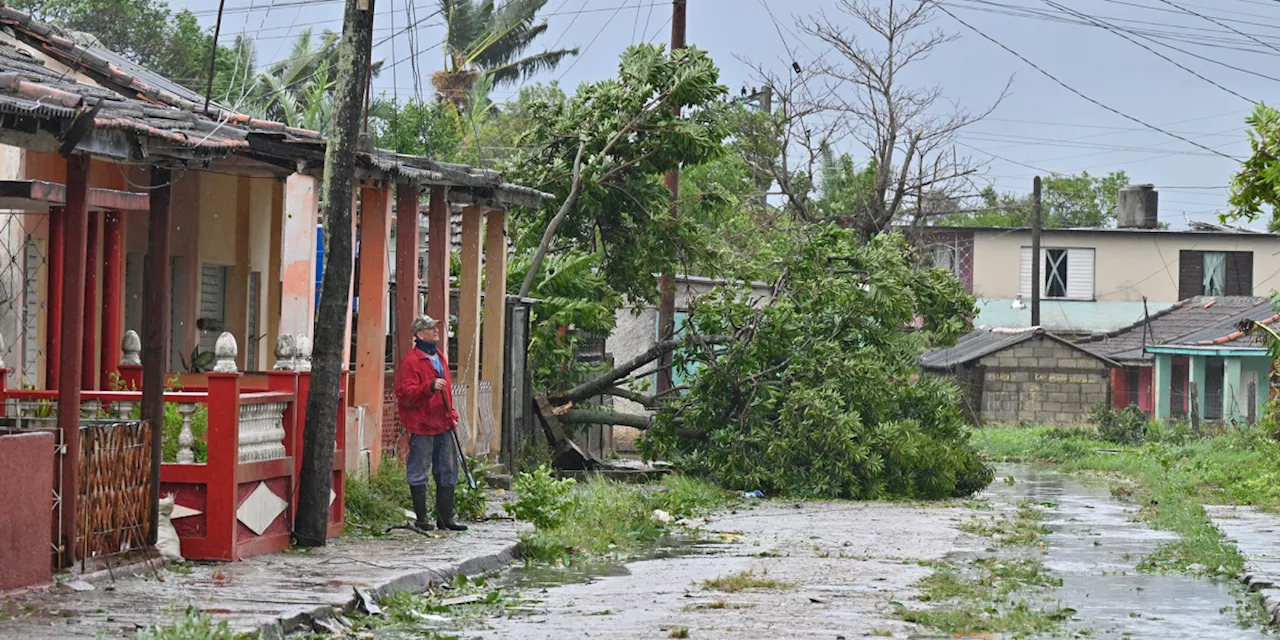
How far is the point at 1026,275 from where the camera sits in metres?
55.3

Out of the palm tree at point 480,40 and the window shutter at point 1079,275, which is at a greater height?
the palm tree at point 480,40

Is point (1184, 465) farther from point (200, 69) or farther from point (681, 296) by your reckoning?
point (200, 69)

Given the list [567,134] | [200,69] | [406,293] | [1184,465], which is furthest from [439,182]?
[200,69]

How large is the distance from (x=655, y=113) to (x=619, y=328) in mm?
12669

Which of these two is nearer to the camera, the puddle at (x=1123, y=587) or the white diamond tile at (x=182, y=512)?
the puddle at (x=1123, y=587)

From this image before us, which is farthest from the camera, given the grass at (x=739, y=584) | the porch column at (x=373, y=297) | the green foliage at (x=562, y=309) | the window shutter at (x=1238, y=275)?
the window shutter at (x=1238, y=275)

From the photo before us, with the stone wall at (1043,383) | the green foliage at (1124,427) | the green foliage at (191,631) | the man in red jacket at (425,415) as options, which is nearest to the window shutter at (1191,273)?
the stone wall at (1043,383)

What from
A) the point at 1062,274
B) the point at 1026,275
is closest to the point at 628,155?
the point at 1026,275

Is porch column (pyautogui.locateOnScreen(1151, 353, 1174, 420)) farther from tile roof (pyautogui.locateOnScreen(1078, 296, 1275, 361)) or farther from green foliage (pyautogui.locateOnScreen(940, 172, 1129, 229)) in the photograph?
green foliage (pyautogui.locateOnScreen(940, 172, 1129, 229))

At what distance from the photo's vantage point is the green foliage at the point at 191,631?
25.5 ft

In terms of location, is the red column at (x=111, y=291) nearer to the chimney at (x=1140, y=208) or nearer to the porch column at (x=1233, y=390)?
the porch column at (x=1233, y=390)

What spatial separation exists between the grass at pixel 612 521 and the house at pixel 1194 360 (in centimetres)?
2328

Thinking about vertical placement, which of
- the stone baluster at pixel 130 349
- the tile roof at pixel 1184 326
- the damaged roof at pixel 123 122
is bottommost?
the stone baluster at pixel 130 349

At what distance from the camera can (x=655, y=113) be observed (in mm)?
22406
